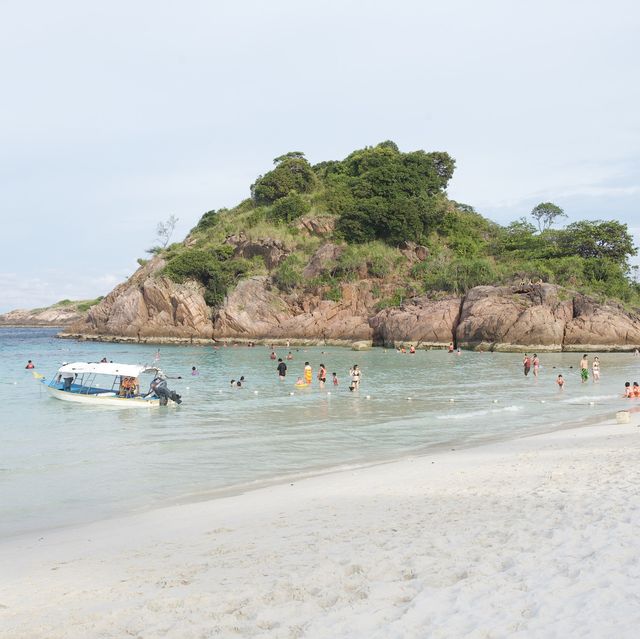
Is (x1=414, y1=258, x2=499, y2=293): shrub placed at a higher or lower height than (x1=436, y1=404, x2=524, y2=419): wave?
higher

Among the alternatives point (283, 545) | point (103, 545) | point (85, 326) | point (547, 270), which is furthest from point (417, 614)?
point (85, 326)

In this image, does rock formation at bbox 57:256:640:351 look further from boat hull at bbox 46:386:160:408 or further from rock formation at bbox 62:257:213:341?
boat hull at bbox 46:386:160:408

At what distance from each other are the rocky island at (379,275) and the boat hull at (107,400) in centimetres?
4144

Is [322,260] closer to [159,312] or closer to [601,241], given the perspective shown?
[159,312]

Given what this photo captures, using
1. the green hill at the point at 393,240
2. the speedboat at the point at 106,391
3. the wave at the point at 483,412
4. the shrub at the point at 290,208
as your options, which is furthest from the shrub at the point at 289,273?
the wave at the point at 483,412

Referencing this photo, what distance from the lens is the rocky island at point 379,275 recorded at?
2468 inches

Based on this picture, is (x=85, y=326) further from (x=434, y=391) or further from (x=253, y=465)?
(x=253, y=465)

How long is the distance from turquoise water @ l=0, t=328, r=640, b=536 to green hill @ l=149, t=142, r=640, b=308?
1356 inches

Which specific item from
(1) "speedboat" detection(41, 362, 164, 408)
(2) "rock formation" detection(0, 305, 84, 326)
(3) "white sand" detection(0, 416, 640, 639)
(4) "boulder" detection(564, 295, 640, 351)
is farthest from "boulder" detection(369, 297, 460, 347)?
(2) "rock formation" detection(0, 305, 84, 326)

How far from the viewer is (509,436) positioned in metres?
19.1

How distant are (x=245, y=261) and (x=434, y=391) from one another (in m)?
56.9

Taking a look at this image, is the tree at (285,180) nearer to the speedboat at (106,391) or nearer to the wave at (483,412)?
the speedboat at (106,391)

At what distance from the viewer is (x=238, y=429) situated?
20.9 m

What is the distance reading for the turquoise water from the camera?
1329 centimetres
